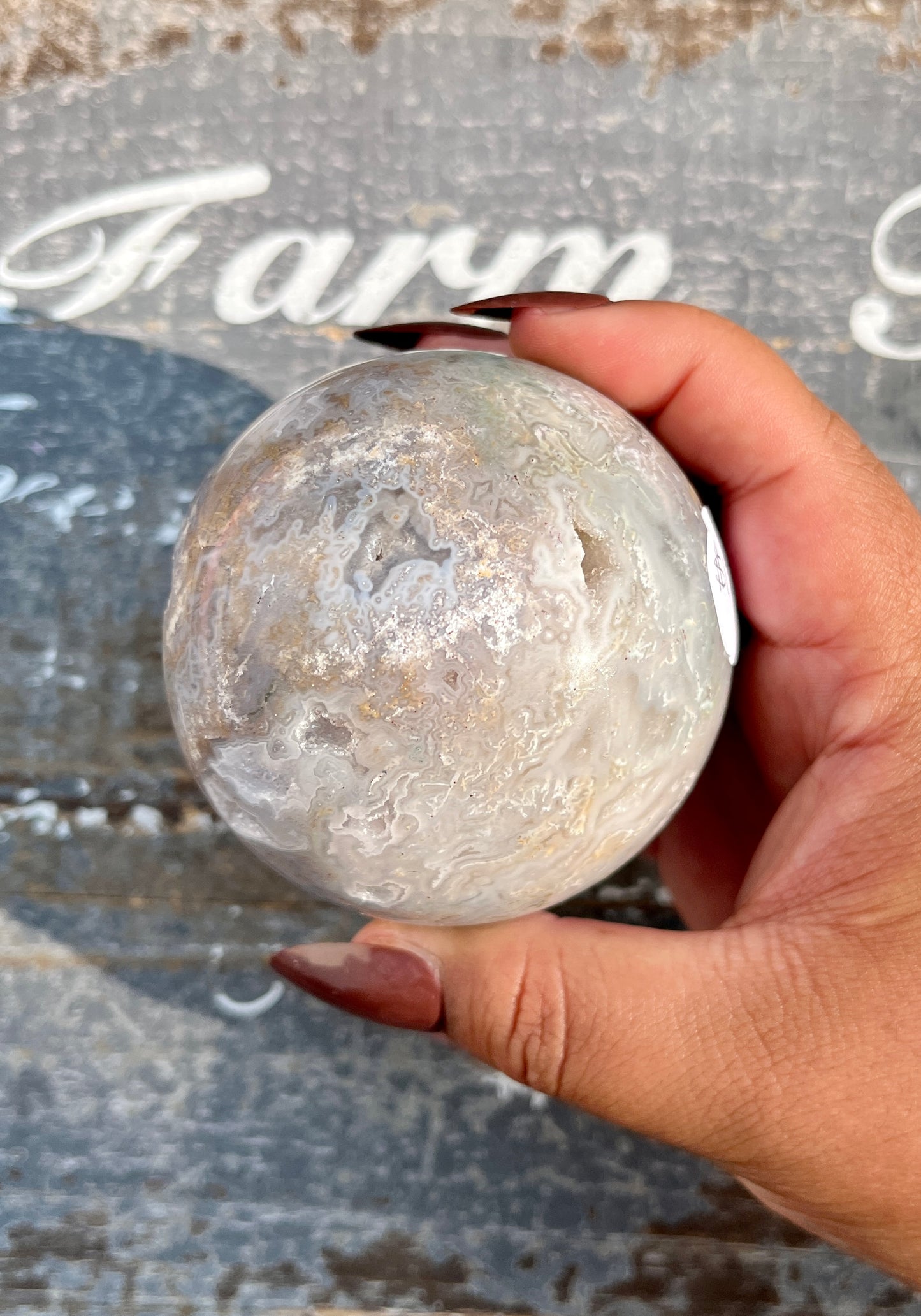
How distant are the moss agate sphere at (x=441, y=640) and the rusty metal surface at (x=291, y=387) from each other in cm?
34

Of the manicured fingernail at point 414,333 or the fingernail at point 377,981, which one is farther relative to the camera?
the manicured fingernail at point 414,333

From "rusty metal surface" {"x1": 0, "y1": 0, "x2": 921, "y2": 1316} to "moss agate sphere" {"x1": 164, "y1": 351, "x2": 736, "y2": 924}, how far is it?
13.4 inches

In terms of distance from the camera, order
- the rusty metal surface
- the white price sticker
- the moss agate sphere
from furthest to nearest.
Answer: the rusty metal surface, the white price sticker, the moss agate sphere

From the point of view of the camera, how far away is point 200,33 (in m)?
0.82

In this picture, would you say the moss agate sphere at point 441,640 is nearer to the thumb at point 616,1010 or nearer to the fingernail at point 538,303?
the thumb at point 616,1010

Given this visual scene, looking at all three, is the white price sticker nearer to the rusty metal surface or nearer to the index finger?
the index finger

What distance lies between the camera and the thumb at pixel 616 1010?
1.76 ft

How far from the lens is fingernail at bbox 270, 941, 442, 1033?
593 millimetres

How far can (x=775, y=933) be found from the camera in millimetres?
560

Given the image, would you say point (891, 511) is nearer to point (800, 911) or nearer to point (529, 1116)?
point (800, 911)

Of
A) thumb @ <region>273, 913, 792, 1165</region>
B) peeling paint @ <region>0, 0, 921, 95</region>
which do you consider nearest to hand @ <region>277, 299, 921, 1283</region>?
thumb @ <region>273, 913, 792, 1165</region>

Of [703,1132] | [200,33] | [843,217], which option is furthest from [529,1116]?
[200,33]

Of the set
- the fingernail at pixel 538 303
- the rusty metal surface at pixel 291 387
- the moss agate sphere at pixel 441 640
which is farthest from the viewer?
the rusty metal surface at pixel 291 387

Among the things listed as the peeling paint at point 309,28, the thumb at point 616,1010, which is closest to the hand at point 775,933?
the thumb at point 616,1010
